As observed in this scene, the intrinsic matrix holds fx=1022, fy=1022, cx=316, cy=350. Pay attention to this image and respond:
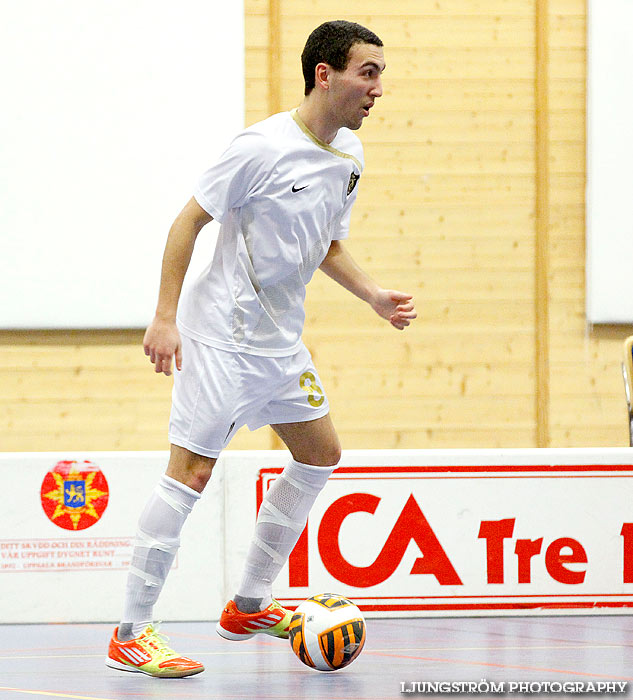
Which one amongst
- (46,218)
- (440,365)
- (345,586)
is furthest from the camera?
(440,365)

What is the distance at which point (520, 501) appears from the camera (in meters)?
3.90

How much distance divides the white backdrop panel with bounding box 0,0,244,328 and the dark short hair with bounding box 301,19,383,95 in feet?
10.9

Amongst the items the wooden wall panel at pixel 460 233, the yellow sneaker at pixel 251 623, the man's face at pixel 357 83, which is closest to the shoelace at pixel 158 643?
the yellow sneaker at pixel 251 623

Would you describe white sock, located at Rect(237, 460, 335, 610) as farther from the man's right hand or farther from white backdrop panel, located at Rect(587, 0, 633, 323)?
white backdrop panel, located at Rect(587, 0, 633, 323)

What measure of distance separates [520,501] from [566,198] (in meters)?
3.14

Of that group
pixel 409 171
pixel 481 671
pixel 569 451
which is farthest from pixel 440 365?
pixel 481 671

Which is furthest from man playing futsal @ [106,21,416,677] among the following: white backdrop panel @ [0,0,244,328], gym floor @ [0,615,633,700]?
white backdrop panel @ [0,0,244,328]

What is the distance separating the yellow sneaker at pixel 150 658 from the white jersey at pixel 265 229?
0.82m

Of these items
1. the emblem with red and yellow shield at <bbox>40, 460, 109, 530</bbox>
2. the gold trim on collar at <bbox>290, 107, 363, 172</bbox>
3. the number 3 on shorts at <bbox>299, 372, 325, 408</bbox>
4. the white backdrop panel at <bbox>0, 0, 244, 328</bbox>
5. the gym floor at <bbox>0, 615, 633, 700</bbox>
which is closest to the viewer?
the gym floor at <bbox>0, 615, 633, 700</bbox>

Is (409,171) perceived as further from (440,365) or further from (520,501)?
(520,501)

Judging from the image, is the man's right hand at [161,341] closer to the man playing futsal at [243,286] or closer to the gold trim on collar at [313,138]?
the man playing futsal at [243,286]

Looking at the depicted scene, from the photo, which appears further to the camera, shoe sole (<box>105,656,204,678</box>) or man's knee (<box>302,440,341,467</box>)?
man's knee (<box>302,440,341,467</box>)

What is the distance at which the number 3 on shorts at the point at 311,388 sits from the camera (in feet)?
9.71

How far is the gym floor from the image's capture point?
2.61 m
